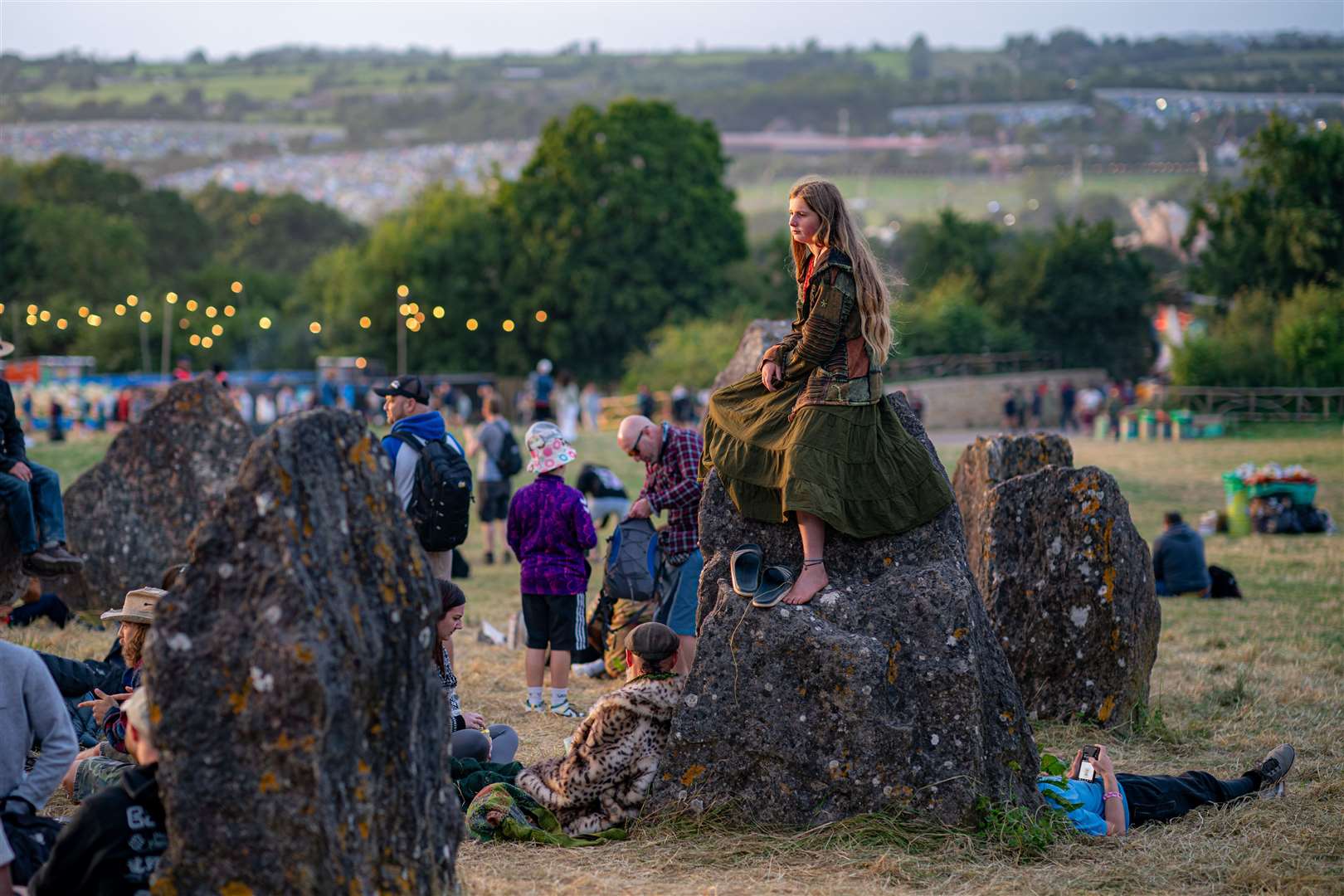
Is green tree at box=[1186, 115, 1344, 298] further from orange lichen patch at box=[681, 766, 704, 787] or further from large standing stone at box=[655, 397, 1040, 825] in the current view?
orange lichen patch at box=[681, 766, 704, 787]

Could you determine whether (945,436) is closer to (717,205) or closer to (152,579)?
(717,205)

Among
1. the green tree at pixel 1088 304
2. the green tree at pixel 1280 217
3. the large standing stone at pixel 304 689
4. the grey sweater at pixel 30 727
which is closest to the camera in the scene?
the large standing stone at pixel 304 689

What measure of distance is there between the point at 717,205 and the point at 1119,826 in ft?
171

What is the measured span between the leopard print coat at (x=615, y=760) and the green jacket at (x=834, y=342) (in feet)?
5.26

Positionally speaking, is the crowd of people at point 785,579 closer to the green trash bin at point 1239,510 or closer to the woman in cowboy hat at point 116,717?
the woman in cowboy hat at point 116,717

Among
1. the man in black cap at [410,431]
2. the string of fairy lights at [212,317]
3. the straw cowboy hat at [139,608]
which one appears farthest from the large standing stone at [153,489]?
the string of fairy lights at [212,317]

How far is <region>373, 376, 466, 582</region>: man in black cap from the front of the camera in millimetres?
9156

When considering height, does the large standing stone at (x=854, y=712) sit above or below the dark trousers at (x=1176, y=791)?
above

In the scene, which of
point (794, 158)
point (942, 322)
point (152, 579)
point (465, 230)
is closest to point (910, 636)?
point (152, 579)

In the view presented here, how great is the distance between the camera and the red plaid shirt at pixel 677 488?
9758 millimetres

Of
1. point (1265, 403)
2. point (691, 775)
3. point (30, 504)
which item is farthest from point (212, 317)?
point (691, 775)

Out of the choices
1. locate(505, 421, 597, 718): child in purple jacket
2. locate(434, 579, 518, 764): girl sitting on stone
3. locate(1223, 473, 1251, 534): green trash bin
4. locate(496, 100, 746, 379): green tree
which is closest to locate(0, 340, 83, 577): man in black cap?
locate(505, 421, 597, 718): child in purple jacket

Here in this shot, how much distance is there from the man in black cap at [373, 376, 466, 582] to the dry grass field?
1.59 metres

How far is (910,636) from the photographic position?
6.61 metres
